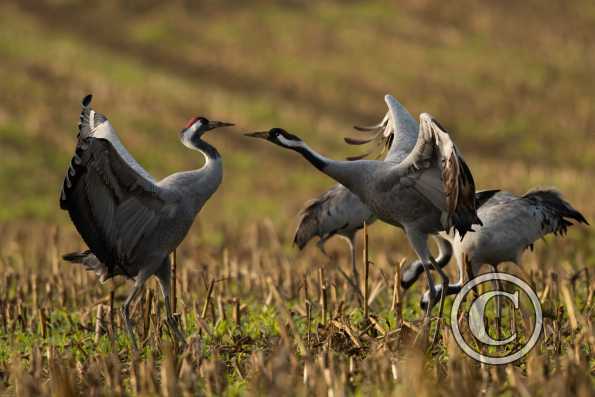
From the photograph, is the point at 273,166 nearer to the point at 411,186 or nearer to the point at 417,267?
the point at 417,267

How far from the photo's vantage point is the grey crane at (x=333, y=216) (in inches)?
337

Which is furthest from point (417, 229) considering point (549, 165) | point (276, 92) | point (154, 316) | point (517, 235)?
point (276, 92)

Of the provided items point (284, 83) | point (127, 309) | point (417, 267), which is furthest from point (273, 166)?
point (127, 309)

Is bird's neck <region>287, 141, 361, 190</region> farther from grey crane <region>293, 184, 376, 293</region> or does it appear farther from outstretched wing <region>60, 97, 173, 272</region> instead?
Result: grey crane <region>293, 184, 376, 293</region>

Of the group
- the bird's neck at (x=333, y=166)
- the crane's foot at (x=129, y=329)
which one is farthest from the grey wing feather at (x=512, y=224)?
the crane's foot at (x=129, y=329)

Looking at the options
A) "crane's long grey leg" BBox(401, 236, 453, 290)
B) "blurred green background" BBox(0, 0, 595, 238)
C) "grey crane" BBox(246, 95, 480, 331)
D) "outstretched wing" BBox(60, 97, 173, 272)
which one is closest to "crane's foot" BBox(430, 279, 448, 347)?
"grey crane" BBox(246, 95, 480, 331)

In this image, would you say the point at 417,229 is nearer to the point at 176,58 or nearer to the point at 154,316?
the point at 154,316

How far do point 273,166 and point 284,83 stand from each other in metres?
8.01

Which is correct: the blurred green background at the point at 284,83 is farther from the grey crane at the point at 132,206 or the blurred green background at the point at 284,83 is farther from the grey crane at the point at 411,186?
the grey crane at the point at 132,206

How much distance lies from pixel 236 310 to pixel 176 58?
2317cm

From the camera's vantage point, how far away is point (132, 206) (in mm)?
5531

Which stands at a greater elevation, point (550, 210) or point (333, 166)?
point (333, 166)

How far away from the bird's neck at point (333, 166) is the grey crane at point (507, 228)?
129 centimetres

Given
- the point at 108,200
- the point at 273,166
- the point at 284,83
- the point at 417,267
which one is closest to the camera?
the point at 108,200
